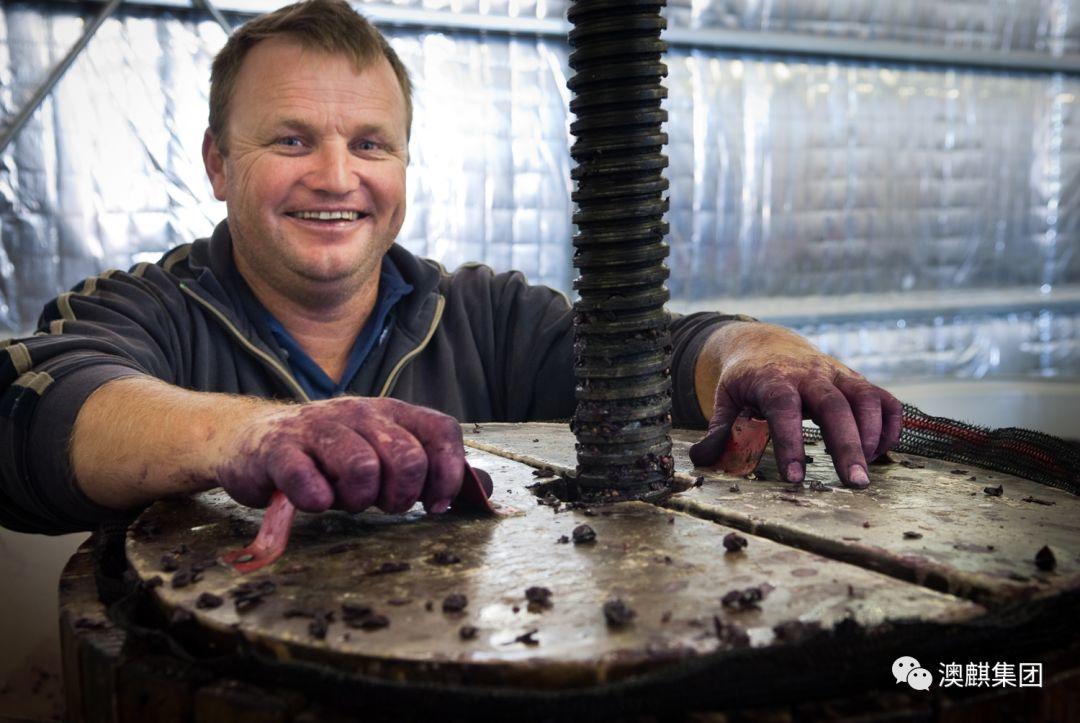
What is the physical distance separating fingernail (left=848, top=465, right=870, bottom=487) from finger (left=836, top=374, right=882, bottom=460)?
0.06 meters

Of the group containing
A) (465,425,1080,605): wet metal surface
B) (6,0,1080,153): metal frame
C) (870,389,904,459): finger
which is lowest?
(465,425,1080,605): wet metal surface

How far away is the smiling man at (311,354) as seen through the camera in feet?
4.50

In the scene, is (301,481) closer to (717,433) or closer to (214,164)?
(717,433)

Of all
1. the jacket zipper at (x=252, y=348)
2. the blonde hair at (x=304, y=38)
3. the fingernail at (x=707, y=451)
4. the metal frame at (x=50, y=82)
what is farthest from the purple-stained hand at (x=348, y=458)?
the metal frame at (x=50, y=82)

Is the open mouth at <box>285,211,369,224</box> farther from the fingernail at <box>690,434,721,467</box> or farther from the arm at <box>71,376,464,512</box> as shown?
the fingernail at <box>690,434,721,467</box>

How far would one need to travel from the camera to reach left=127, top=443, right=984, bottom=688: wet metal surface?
3.30 feet

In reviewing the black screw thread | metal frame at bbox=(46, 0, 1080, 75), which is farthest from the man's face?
metal frame at bbox=(46, 0, 1080, 75)

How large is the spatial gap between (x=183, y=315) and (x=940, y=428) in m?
1.60

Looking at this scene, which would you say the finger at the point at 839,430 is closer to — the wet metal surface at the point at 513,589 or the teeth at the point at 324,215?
the wet metal surface at the point at 513,589

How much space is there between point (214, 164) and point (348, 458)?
156 cm

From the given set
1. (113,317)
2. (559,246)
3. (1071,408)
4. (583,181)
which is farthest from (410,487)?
(1071,408)

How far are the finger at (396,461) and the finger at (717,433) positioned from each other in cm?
61

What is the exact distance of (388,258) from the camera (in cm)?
272

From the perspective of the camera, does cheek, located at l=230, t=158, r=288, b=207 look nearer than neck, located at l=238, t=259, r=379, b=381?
Yes
